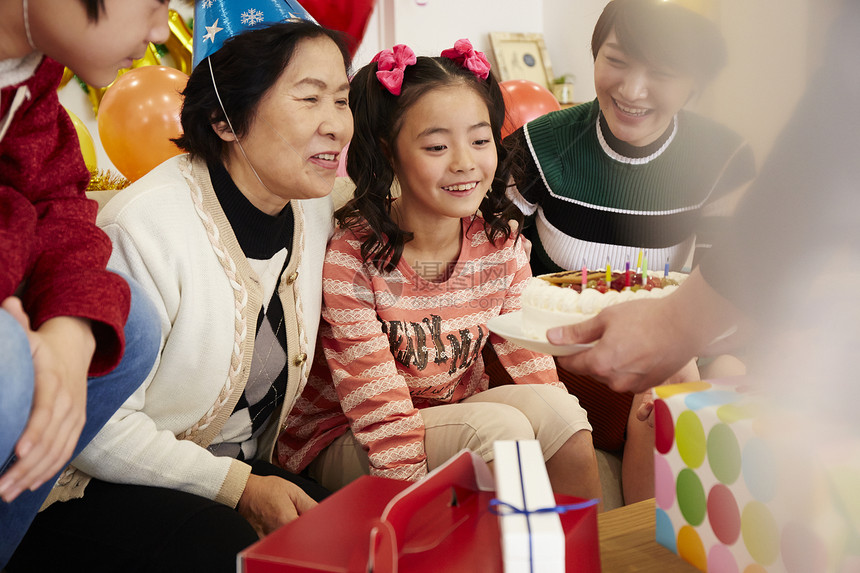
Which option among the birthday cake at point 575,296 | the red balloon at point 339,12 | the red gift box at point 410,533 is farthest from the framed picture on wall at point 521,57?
the red gift box at point 410,533

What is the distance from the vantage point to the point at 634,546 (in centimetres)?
83

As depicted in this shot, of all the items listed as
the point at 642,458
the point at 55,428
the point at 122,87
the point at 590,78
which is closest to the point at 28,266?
the point at 55,428

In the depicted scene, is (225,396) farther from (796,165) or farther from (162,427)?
(796,165)

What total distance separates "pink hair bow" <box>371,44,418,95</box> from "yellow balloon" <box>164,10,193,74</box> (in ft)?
7.11

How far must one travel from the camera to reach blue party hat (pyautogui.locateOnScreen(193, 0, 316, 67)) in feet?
3.77

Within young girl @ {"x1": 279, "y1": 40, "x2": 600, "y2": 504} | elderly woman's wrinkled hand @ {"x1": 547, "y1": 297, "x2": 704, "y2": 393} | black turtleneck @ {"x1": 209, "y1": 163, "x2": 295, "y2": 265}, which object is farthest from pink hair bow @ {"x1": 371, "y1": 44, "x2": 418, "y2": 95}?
elderly woman's wrinkled hand @ {"x1": 547, "y1": 297, "x2": 704, "y2": 393}

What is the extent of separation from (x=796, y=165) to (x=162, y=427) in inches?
35.0

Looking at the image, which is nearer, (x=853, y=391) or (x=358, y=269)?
(x=853, y=391)

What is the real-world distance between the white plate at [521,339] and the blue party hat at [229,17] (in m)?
0.59

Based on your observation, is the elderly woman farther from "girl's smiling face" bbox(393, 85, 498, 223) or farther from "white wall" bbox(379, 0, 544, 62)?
"white wall" bbox(379, 0, 544, 62)

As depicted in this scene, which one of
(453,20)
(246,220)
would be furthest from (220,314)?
(453,20)

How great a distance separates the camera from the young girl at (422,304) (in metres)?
1.21

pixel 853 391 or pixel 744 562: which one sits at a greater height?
pixel 853 391

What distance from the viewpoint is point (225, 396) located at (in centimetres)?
108
